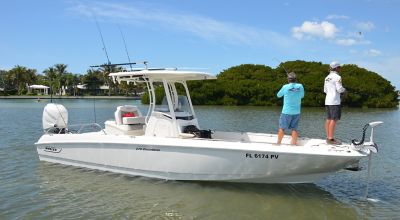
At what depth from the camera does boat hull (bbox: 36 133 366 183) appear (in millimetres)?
7914

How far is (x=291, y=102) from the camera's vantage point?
852cm

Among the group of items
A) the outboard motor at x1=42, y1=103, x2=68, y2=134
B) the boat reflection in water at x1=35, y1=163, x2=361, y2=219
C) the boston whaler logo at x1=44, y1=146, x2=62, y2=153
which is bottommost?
the boat reflection in water at x1=35, y1=163, x2=361, y2=219

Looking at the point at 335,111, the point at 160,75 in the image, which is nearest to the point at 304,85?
the point at 160,75

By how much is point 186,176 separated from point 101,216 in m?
2.29

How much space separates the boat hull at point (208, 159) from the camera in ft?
26.0

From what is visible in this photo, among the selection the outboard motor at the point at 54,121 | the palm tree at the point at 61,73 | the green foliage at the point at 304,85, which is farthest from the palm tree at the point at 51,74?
the outboard motor at the point at 54,121

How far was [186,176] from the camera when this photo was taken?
29.4ft

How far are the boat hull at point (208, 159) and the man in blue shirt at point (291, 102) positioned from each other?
0.79m

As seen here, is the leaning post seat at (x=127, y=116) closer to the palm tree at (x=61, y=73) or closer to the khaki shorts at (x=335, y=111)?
the khaki shorts at (x=335, y=111)

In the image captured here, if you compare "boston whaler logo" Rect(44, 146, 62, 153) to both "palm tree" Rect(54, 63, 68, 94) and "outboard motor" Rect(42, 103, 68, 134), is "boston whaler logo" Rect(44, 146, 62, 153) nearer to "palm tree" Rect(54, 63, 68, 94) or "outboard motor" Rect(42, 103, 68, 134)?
"outboard motor" Rect(42, 103, 68, 134)

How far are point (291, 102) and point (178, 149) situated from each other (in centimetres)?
259

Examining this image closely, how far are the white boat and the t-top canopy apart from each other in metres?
0.02

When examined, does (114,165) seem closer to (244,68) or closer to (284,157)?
(284,157)

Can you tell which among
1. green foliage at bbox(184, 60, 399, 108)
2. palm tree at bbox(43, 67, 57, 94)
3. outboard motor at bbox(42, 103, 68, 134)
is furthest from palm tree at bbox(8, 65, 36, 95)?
outboard motor at bbox(42, 103, 68, 134)
